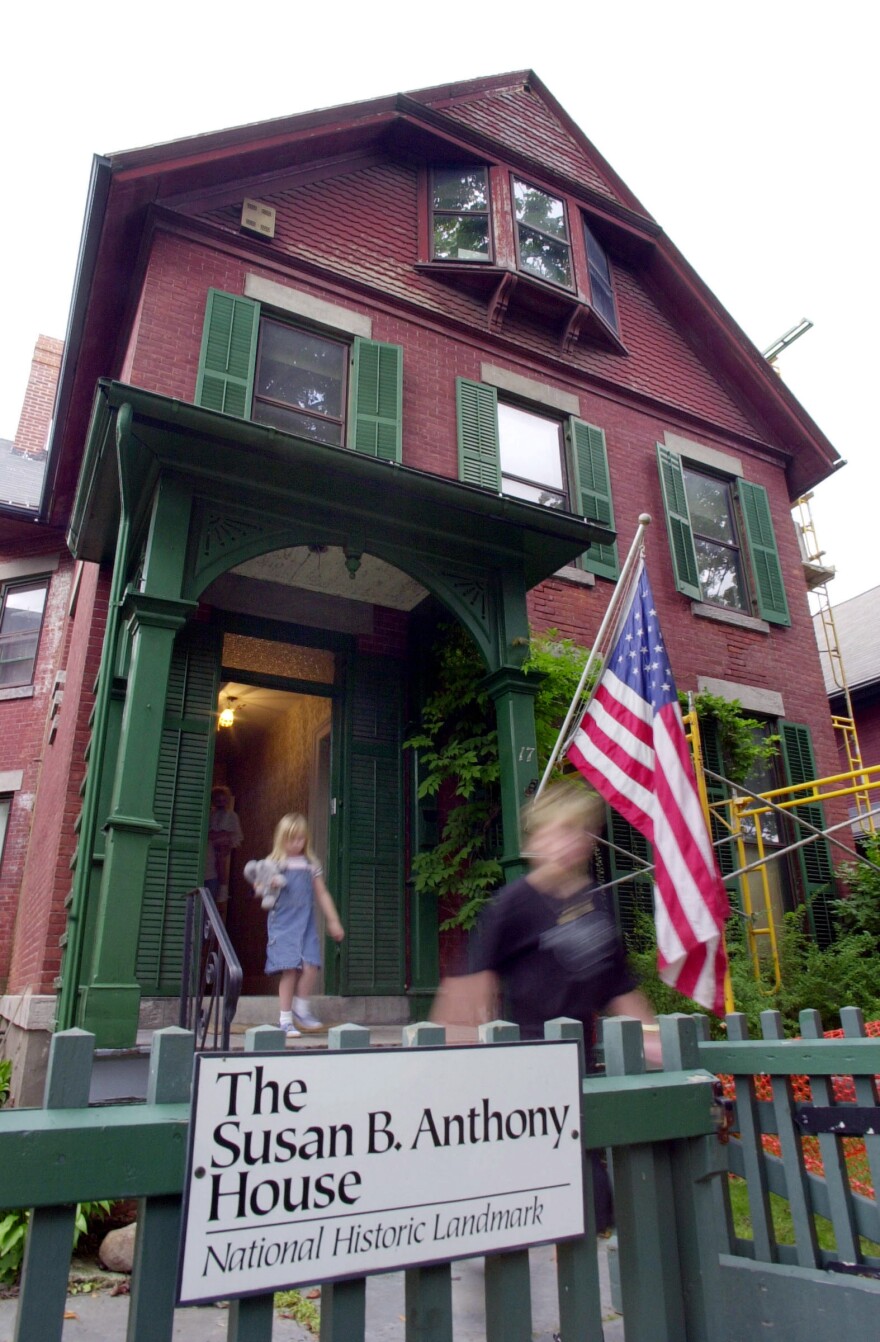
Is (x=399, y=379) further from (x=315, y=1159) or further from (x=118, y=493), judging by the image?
(x=315, y=1159)

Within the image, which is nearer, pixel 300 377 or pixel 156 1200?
pixel 156 1200

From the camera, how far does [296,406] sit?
8.64 m

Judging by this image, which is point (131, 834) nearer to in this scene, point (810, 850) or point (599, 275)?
point (810, 850)

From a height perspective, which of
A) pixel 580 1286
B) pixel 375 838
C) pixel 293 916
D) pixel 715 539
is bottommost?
pixel 580 1286

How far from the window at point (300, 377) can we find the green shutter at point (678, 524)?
360 centimetres

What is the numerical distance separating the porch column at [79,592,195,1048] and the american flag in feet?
7.88

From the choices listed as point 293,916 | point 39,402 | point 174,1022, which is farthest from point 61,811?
point 39,402

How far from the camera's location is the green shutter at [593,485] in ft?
31.5

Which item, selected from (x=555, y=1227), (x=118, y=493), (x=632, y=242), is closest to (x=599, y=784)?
(x=555, y=1227)

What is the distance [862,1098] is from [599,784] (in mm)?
2270

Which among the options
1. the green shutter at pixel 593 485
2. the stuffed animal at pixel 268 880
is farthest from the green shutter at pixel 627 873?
the stuffed animal at pixel 268 880

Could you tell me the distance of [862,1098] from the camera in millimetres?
2242

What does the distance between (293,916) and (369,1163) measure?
14.9 ft

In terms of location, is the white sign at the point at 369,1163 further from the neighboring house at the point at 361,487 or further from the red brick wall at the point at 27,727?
the red brick wall at the point at 27,727
